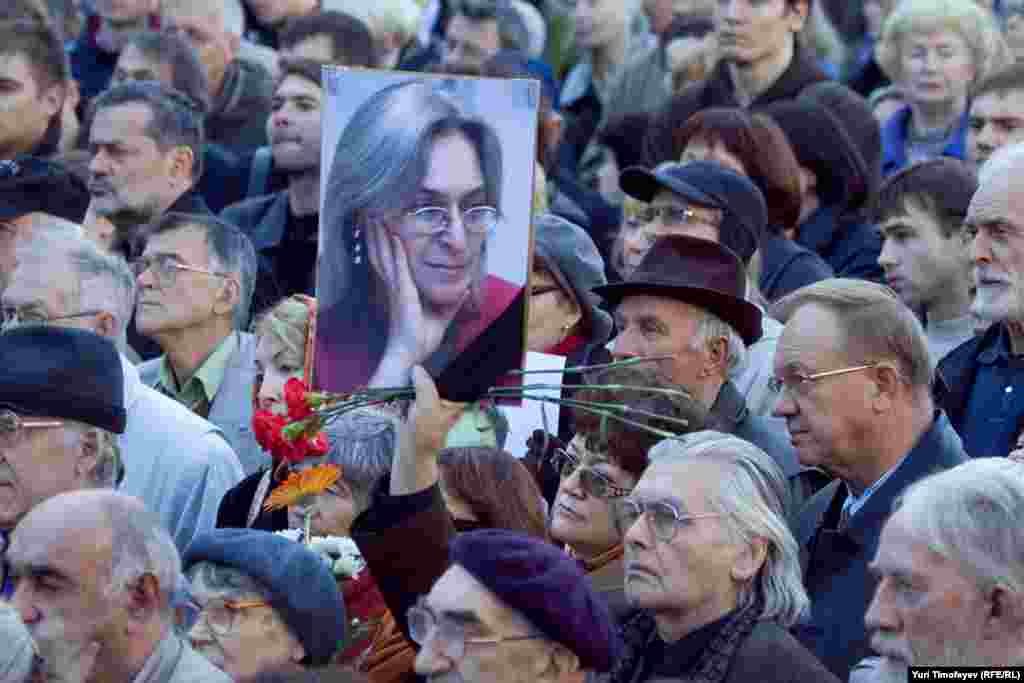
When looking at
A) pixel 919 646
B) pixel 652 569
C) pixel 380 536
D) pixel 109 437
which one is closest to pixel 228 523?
pixel 109 437

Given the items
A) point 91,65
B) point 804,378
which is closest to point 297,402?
point 804,378

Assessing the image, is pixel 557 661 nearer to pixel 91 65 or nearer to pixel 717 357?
pixel 717 357

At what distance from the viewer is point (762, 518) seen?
6.25 metres

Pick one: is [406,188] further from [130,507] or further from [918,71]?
[918,71]

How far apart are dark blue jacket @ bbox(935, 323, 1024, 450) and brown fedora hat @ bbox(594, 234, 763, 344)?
62 centimetres

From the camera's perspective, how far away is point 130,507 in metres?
6.31

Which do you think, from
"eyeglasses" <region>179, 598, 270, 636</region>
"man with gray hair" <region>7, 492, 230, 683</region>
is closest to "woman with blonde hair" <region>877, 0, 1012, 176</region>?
"eyeglasses" <region>179, 598, 270, 636</region>

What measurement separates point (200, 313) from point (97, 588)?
3308 mm

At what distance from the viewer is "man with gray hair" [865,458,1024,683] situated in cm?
522

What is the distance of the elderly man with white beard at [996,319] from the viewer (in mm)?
7547

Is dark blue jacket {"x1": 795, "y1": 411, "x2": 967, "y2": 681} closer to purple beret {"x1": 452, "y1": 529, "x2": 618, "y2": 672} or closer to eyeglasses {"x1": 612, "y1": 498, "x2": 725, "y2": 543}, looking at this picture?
eyeglasses {"x1": 612, "y1": 498, "x2": 725, "y2": 543}

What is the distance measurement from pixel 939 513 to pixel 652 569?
3.53 feet

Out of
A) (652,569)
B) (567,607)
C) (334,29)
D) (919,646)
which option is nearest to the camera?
(919,646)

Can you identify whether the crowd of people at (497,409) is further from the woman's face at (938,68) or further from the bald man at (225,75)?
the bald man at (225,75)
